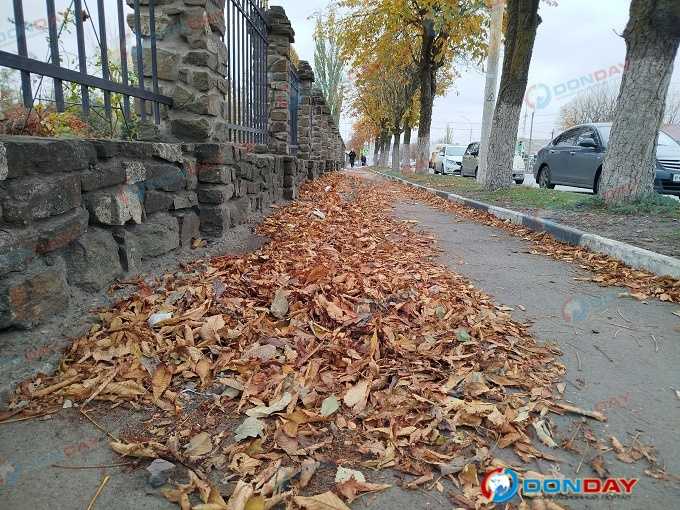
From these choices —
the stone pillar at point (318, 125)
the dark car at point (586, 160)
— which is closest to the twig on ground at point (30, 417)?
the dark car at point (586, 160)

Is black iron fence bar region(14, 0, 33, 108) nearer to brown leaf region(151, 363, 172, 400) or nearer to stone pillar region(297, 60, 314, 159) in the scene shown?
brown leaf region(151, 363, 172, 400)

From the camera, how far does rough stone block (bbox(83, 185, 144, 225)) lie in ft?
7.64

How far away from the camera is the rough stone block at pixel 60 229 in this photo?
1931 millimetres

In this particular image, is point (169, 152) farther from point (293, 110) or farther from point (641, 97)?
point (293, 110)

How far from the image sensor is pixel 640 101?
589cm

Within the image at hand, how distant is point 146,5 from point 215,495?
3.53 meters

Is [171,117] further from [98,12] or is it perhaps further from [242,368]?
[242,368]

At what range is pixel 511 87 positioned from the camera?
29.5 feet

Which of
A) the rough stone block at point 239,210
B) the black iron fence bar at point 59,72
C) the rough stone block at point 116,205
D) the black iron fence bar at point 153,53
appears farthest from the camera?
the rough stone block at point 239,210

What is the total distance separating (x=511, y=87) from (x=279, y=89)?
4.69 metres

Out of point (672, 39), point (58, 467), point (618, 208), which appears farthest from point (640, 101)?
point (58, 467)

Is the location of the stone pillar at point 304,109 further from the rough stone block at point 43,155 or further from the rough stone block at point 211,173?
the rough stone block at point 43,155

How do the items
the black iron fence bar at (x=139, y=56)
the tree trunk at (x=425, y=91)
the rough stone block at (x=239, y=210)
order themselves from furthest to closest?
the tree trunk at (x=425, y=91)
the rough stone block at (x=239, y=210)
the black iron fence bar at (x=139, y=56)

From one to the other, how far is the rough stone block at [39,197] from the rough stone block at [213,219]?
1.45m
